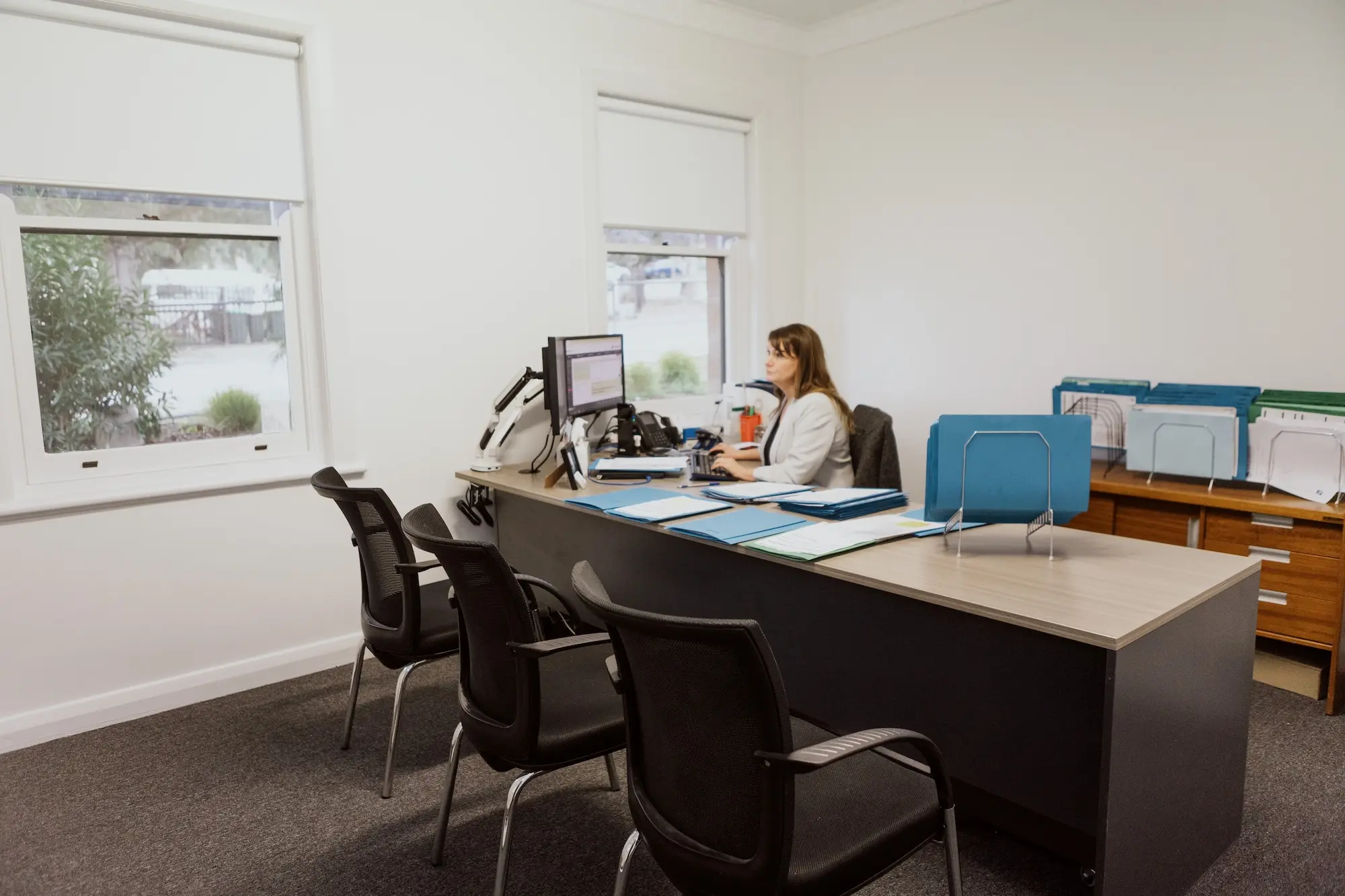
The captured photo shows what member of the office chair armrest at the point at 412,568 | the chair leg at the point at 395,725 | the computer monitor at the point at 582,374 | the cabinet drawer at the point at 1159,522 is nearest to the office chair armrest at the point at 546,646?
the office chair armrest at the point at 412,568

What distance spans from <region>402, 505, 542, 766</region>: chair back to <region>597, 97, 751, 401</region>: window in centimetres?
261

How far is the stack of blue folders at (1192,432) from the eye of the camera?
3240 mm

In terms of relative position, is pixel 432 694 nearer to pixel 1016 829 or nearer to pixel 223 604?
pixel 223 604

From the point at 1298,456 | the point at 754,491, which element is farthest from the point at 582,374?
the point at 1298,456

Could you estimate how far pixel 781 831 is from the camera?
1.34 m

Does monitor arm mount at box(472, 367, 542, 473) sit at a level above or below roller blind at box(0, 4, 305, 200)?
below

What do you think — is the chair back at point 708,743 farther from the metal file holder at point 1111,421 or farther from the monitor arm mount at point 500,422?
the metal file holder at point 1111,421

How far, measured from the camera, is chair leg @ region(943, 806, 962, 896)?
5.22 ft

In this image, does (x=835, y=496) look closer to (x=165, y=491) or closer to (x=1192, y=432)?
(x=1192, y=432)

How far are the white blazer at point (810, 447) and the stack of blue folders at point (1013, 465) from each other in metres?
1.14

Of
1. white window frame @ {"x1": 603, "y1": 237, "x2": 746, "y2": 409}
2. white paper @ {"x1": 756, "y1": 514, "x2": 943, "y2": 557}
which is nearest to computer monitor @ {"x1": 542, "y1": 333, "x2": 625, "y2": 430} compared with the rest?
white window frame @ {"x1": 603, "y1": 237, "x2": 746, "y2": 409}

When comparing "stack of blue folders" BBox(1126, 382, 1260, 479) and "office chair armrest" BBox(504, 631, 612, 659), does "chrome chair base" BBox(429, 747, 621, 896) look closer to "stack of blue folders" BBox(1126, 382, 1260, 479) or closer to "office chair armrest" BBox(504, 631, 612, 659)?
"office chair armrest" BBox(504, 631, 612, 659)

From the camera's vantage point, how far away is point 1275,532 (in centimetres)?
305

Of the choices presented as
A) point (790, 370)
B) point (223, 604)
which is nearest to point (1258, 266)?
point (790, 370)
